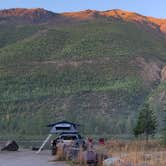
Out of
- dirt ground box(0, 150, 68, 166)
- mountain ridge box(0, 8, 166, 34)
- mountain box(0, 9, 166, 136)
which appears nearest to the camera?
dirt ground box(0, 150, 68, 166)

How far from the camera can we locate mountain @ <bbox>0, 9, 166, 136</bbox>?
69.0 meters

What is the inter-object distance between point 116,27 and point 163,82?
50761 millimetres

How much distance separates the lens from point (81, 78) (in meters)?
89.4

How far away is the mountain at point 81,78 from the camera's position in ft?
226

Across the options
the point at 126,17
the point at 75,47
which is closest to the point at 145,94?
the point at 75,47

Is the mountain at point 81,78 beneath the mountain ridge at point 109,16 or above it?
beneath

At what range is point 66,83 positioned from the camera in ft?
285

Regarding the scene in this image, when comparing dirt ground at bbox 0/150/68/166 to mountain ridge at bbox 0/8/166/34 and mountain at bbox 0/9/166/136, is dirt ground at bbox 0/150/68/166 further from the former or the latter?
mountain ridge at bbox 0/8/166/34

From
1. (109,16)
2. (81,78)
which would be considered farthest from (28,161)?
(109,16)

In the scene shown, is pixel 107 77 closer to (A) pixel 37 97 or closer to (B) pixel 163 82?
(B) pixel 163 82

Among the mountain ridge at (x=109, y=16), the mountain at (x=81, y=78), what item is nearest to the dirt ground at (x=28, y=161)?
the mountain at (x=81, y=78)

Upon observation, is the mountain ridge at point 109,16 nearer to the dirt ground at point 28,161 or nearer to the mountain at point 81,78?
the mountain at point 81,78

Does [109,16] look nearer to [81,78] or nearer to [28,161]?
[81,78]

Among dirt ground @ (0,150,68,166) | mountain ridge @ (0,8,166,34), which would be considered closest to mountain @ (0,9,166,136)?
mountain ridge @ (0,8,166,34)
